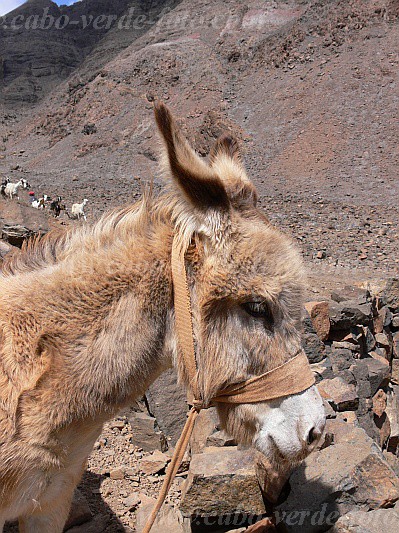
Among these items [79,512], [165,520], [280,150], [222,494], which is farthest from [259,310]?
[280,150]

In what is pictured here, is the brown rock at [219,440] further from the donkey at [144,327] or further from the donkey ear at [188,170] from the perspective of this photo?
the donkey ear at [188,170]

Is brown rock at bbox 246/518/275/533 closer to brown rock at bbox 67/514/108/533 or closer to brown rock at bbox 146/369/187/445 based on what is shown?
brown rock at bbox 67/514/108/533

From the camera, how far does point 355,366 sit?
6.70 metres

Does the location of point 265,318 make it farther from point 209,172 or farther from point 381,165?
point 381,165

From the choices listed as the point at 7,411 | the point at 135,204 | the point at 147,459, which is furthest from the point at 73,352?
the point at 147,459

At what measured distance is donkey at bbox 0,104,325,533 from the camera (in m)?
2.34

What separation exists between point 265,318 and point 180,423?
141 inches

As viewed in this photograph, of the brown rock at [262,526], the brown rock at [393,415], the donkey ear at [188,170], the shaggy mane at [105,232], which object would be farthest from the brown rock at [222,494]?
the brown rock at [393,415]

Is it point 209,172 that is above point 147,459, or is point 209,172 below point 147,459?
above

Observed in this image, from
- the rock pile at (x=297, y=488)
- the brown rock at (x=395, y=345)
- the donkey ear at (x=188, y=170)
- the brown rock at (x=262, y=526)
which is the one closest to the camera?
the donkey ear at (x=188, y=170)

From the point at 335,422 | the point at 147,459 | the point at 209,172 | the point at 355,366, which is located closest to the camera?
the point at 209,172

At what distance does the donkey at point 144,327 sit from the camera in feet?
7.69

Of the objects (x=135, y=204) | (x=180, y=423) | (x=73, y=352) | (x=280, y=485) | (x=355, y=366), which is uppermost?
(x=135, y=204)

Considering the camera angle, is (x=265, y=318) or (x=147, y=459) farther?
(x=147, y=459)
